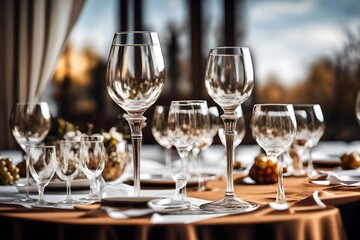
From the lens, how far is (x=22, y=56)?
4652 mm

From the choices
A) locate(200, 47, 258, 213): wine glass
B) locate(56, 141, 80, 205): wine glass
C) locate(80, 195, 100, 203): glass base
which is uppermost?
locate(200, 47, 258, 213): wine glass

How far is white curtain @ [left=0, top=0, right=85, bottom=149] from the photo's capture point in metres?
4.58

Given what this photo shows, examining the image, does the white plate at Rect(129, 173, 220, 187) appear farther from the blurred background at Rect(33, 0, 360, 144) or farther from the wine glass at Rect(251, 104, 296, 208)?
the blurred background at Rect(33, 0, 360, 144)

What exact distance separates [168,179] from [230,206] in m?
0.55

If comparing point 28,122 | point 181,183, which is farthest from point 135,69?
point 28,122

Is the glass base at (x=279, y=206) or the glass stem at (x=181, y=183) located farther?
the glass stem at (x=181, y=183)

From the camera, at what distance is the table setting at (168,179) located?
59.2 inches

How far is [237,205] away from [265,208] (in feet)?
0.34

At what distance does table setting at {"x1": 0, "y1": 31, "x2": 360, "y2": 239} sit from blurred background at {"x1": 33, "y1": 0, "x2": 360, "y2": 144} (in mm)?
2592

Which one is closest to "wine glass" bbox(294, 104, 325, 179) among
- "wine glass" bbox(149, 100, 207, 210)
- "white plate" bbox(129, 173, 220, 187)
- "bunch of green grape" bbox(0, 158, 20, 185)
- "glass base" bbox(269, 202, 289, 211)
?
"white plate" bbox(129, 173, 220, 187)

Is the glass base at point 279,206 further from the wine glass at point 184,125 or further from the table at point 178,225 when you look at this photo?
the wine glass at point 184,125

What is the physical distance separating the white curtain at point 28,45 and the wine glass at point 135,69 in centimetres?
291

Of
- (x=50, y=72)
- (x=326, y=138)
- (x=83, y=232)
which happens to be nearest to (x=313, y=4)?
(x=326, y=138)

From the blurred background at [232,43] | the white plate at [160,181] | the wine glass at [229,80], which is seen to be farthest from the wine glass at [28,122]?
the blurred background at [232,43]
